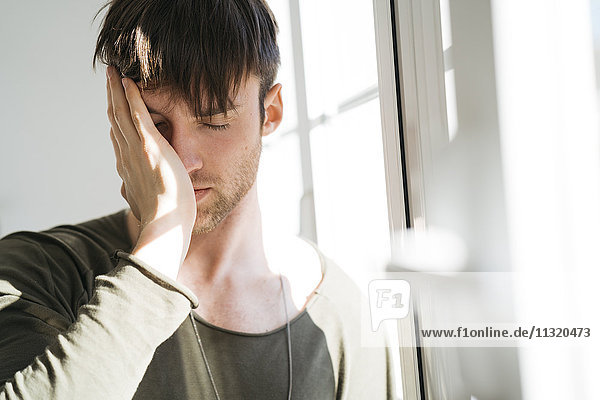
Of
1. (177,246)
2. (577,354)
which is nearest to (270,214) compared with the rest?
(177,246)

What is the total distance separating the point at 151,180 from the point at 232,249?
198 millimetres

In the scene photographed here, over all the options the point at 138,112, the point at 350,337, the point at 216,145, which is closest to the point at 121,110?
the point at 138,112

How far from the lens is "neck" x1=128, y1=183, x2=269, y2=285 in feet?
2.80

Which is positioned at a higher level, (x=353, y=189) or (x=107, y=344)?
(x=353, y=189)

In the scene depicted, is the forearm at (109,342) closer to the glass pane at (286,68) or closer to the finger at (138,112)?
the finger at (138,112)

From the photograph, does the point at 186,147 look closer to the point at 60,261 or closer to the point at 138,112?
the point at 138,112

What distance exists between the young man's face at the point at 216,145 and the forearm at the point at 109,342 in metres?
0.20

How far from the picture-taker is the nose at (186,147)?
2.57 ft

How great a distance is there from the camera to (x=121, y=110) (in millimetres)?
775

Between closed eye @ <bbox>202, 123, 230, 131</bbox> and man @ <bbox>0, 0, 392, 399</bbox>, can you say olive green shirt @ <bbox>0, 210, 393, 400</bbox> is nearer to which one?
man @ <bbox>0, 0, 392, 399</bbox>

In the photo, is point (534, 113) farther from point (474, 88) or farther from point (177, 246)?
point (177, 246)

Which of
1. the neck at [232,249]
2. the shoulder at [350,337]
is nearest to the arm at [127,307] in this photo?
the neck at [232,249]

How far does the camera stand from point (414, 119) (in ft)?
2.55

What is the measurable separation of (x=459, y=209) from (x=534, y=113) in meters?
0.15
